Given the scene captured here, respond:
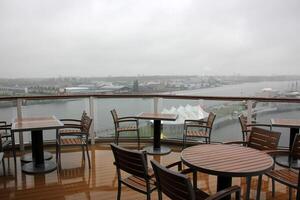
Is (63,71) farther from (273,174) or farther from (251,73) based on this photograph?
(273,174)

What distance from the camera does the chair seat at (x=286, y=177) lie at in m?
2.43

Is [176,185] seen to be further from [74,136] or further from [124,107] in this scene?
[124,107]

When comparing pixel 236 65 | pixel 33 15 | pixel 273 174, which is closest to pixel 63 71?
pixel 33 15

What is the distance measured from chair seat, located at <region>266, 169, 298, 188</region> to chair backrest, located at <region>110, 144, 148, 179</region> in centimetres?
124

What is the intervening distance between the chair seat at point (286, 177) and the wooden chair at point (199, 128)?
211cm

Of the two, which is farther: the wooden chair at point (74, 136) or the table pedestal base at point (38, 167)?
the wooden chair at point (74, 136)

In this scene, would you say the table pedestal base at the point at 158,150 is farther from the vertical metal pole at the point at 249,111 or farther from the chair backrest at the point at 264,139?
the chair backrest at the point at 264,139

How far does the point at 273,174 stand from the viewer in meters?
2.64

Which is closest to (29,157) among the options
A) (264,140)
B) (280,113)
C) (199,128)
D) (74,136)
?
(74,136)

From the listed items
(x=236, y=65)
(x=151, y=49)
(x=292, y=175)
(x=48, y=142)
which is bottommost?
(x=48, y=142)

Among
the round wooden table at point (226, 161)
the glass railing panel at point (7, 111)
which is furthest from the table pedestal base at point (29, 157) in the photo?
the round wooden table at point (226, 161)

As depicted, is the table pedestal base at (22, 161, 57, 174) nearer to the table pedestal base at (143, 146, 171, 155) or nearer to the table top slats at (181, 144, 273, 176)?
the table pedestal base at (143, 146, 171, 155)

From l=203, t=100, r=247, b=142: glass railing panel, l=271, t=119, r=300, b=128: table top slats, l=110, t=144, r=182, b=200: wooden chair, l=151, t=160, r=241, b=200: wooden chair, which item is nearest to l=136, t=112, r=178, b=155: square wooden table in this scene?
l=203, t=100, r=247, b=142: glass railing panel

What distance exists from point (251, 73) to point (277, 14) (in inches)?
65.4
